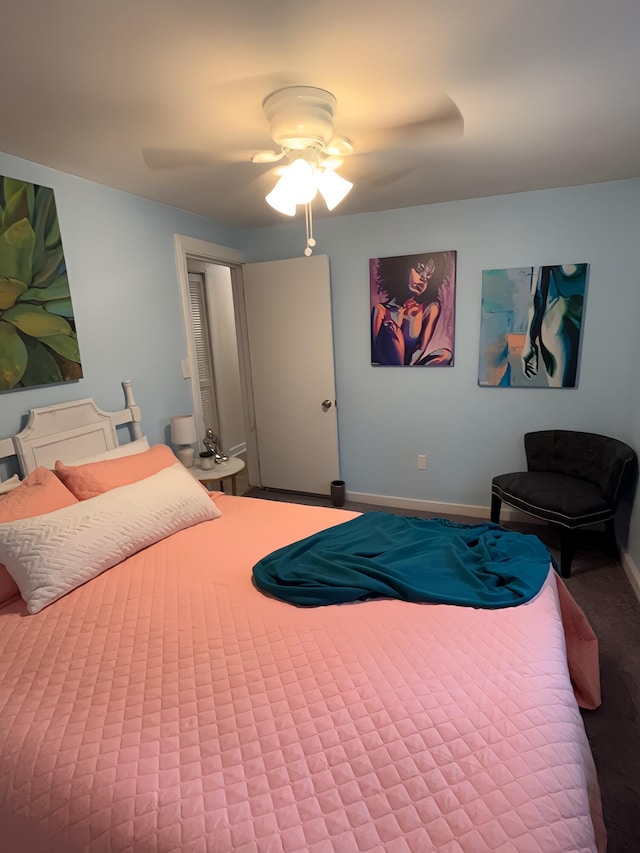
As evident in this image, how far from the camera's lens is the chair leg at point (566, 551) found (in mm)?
2674

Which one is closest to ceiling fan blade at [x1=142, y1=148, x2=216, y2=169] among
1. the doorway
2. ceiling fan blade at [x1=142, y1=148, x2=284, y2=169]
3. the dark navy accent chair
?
ceiling fan blade at [x1=142, y1=148, x2=284, y2=169]

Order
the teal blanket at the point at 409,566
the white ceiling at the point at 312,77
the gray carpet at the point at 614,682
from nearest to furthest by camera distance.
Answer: the white ceiling at the point at 312,77
the gray carpet at the point at 614,682
the teal blanket at the point at 409,566

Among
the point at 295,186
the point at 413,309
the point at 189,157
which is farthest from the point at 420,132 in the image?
the point at 413,309

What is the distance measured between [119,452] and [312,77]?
187cm

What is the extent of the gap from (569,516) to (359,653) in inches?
72.1

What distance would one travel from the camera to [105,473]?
2146 millimetres

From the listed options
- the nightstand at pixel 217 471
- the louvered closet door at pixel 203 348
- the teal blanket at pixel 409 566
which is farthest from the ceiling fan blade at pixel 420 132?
the louvered closet door at pixel 203 348

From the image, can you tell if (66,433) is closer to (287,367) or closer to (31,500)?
(31,500)

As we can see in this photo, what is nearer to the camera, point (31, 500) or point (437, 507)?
point (31, 500)

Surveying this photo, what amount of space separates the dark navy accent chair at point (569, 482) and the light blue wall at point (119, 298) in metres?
2.28

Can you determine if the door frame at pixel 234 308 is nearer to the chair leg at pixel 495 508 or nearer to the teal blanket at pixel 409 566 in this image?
the teal blanket at pixel 409 566

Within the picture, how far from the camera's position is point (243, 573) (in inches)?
70.6

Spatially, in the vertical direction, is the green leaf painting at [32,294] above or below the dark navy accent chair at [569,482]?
above

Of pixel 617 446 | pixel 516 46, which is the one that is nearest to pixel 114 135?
pixel 516 46
